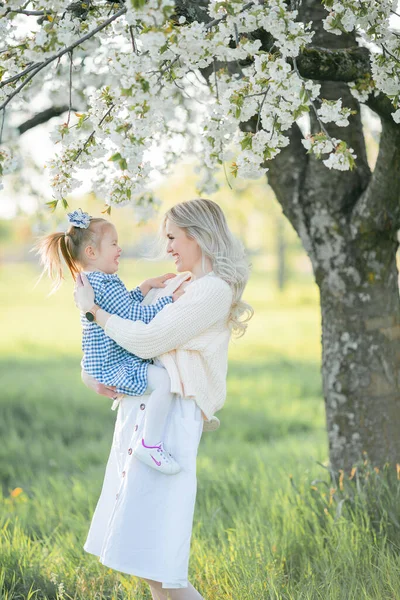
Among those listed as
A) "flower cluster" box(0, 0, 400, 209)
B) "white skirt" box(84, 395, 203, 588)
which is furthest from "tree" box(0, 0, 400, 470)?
"white skirt" box(84, 395, 203, 588)

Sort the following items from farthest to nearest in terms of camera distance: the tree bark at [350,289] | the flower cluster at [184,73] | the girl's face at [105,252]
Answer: the tree bark at [350,289] < the girl's face at [105,252] < the flower cluster at [184,73]

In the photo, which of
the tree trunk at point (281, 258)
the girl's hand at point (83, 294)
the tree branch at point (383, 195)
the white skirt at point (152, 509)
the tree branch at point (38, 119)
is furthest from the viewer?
the tree trunk at point (281, 258)

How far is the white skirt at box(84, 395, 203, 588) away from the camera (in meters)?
2.71

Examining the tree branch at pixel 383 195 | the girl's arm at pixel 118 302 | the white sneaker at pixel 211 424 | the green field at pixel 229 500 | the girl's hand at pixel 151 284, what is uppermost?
the tree branch at pixel 383 195

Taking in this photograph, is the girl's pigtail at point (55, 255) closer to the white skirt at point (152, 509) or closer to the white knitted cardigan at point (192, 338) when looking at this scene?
the white knitted cardigan at point (192, 338)

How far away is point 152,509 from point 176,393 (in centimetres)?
45

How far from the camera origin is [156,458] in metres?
2.71

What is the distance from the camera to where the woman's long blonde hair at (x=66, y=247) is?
9.77 ft

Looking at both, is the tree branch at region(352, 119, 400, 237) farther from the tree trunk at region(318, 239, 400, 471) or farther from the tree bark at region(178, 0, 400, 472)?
the tree trunk at region(318, 239, 400, 471)

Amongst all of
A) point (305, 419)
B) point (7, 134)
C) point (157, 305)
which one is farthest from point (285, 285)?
point (157, 305)

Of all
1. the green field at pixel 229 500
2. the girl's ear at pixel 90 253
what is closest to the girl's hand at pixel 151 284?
the girl's ear at pixel 90 253

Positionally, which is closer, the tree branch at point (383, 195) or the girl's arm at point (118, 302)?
the girl's arm at point (118, 302)

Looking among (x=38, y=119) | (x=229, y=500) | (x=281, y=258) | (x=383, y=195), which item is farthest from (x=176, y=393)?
Answer: (x=281, y=258)

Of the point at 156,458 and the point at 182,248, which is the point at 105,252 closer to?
the point at 182,248
